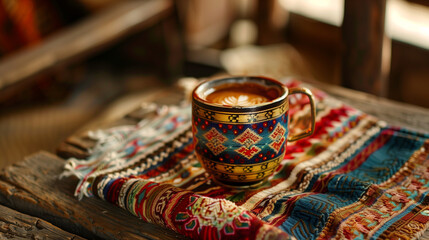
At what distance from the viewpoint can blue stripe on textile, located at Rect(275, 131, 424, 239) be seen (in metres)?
0.65

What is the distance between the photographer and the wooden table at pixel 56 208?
0.68 m

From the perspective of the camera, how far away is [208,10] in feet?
9.89

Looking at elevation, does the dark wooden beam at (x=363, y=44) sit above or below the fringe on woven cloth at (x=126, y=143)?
above

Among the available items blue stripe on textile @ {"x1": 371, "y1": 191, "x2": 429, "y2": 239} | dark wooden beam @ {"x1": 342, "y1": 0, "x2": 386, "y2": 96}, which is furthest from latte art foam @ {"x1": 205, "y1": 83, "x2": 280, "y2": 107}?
dark wooden beam @ {"x1": 342, "y1": 0, "x2": 386, "y2": 96}

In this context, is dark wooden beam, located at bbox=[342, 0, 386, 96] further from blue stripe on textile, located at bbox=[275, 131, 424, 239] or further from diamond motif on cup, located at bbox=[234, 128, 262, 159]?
diamond motif on cup, located at bbox=[234, 128, 262, 159]

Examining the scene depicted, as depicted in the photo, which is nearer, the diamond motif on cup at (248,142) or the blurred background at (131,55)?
the diamond motif on cup at (248,142)

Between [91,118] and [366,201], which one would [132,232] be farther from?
[91,118]

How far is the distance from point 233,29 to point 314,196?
8.94 feet

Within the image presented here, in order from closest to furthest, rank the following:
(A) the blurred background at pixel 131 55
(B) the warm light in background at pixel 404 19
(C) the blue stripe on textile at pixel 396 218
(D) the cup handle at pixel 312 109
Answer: (C) the blue stripe on textile at pixel 396 218
(D) the cup handle at pixel 312 109
(A) the blurred background at pixel 131 55
(B) the warm light in background at pixel 404 19

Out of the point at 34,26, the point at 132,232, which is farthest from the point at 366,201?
the point at 34,26

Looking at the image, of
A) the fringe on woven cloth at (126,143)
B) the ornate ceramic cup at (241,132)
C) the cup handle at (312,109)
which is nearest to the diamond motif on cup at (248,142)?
the ornate ceramic cup at (241,132)

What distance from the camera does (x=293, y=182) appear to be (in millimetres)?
760

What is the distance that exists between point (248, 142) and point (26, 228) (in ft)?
1.25

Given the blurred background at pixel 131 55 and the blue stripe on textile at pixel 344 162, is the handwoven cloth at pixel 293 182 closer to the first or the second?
the blue stripe on textile at pixel 344 162
